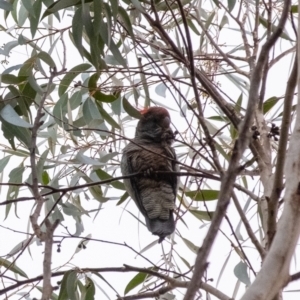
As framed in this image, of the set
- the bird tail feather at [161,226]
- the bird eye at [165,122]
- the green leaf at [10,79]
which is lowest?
the bird tail feather at [161,226]

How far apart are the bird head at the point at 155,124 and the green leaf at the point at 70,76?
418mm

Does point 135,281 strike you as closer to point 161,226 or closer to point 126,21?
point 161,226

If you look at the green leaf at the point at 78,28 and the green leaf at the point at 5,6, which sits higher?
the green leaf at the point at 5,6

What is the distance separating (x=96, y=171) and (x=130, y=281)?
14.7 inches

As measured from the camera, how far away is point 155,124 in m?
2.58

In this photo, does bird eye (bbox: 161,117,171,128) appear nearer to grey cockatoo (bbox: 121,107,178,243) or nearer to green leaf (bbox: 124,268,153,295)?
grey cockatoo (bbox: 121,107,178,243)

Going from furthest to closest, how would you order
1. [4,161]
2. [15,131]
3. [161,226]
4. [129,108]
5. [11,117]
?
1. [4,161]
2. [161,226]
3. [129,108]
4. [15,131]
5. [11,117]

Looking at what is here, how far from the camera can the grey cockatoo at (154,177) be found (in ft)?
7.09

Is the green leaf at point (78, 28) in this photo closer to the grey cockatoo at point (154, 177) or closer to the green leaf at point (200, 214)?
the grey cockatoo at point (154, 177)

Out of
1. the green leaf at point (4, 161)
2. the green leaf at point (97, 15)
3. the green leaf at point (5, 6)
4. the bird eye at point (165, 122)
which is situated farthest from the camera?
the bird eye at point (165, 122)

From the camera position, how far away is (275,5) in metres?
2.31

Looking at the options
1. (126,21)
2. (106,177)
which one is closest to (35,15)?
(126,21)

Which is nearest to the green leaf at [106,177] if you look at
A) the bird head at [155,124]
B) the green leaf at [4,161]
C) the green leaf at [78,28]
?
the bird head at [155,124]

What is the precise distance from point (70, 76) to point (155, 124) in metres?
0.48
